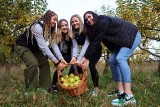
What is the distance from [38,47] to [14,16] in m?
4.69

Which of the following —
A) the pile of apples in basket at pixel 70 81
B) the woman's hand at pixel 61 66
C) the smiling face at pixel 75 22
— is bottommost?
the pile of apples in basket at pixel 70 81

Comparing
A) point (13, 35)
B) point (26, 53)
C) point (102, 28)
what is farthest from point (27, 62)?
point (13, 35)

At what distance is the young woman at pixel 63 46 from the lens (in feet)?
18.7

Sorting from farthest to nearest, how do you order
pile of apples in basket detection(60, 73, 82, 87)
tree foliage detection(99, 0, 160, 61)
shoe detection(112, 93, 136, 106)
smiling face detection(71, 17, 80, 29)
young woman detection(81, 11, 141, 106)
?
tree foliage detection(99, 0, 160, 61) → smiling face detection(71, 17, 80, 29) → pile of apples in basket detection(60, 73, 82, 87) → young woman detection(81, 11, 141, 106) → shoe detection(112, 93, 136, 106)

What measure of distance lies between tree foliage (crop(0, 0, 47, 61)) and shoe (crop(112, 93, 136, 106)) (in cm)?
580

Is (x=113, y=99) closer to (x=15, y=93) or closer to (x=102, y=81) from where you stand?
(x=15, y=93)

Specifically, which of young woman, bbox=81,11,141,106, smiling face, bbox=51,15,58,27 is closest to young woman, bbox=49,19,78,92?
smiling face, bbox=51,15,58,27

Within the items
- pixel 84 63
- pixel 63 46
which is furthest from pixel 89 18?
pixel 63 46

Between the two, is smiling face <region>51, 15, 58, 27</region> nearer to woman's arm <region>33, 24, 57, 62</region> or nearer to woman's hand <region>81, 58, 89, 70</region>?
woman's arm <region>33, 24, 57, 62</region>

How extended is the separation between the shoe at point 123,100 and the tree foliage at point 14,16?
580 centimetres

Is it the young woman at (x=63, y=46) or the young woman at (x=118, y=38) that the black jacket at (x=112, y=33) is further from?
the young woman at (x=63, y=46)

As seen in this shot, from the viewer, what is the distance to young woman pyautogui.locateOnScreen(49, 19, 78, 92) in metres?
5.71

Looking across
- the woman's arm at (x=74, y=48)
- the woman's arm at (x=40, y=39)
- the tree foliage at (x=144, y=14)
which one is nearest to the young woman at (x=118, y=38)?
the woman's arm at (x=74, y=48)

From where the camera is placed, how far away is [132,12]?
10297mm
